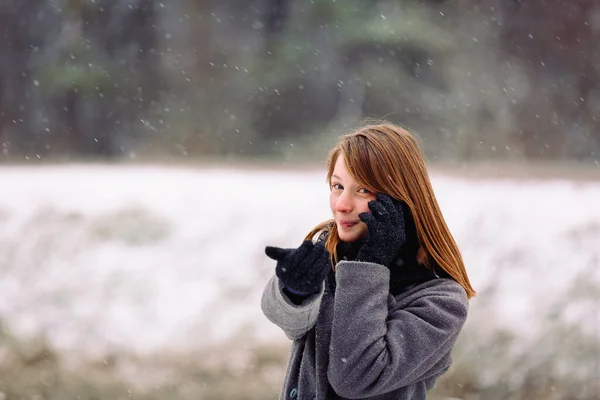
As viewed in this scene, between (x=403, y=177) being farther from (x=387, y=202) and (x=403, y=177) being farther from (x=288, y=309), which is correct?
(x=288, y=309)

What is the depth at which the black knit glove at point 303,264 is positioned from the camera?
4.06 feet

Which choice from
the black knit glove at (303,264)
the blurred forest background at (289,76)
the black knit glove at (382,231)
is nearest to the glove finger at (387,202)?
the black knit glove at (382,231)

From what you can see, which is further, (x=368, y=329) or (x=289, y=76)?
(x=289, y=76)

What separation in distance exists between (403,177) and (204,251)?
3.97 meters

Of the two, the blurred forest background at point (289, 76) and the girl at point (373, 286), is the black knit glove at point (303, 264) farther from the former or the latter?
the blurred forest background at point (289, 76)

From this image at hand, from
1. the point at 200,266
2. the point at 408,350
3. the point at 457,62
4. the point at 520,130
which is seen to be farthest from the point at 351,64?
the point at 408,350

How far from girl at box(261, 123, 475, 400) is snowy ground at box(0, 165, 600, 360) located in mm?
3273

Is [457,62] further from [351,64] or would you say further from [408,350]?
[408,350]

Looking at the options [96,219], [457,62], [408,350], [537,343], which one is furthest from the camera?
[457,62]

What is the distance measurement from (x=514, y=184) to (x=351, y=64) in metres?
1.83

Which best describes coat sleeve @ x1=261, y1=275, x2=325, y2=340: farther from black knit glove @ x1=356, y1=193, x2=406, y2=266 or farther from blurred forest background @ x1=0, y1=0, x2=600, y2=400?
blurred forest background @ x1=0, y1=0, x2=600, y2=400

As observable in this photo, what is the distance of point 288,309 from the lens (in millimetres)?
1317

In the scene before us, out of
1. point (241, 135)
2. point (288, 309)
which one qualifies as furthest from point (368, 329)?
point (241, 135)

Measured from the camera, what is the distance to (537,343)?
14.9ft
